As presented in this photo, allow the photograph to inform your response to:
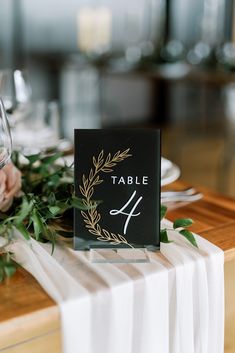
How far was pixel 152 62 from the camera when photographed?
12.6 ft

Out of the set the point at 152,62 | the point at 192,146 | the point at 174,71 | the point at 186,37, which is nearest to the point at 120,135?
the point at 192,146

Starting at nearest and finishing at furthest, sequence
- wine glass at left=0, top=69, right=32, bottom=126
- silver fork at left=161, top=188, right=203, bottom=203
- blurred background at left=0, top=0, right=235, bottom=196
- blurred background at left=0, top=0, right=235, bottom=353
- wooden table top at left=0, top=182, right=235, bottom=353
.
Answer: wooden table top at left=0, top=182, right=235, bottom=353 < silver fork at left=161, top=188, right=203, bottom=203 < wine glass at left=0, top=69, right=32, bottom=126 < blurred background at left=0, top=0, right=235, bottom=353 < blurred background at left=0, top=0, right=235, bottom=196

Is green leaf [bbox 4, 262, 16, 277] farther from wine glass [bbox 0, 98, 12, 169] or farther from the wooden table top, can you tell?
wine glass [bbox 0, 98, 12, 169]

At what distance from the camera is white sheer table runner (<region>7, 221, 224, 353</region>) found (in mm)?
632

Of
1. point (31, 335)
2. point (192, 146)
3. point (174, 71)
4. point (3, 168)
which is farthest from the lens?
point (174, 71)

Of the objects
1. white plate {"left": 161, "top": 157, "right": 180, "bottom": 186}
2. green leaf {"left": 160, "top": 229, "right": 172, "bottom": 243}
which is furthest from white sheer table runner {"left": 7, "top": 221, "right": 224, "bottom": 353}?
white plate {"left": 161, "top": 157, "right": 180, "bottom": 186}

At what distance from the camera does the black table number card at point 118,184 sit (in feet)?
2.37

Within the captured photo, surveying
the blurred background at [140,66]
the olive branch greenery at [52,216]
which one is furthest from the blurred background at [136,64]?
the olive branch greenery at [52,216]

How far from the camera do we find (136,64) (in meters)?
3.79

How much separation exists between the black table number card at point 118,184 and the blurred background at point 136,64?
229 centimetres

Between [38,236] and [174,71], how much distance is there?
292 cm

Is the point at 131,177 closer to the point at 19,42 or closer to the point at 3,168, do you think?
the point at 3,168

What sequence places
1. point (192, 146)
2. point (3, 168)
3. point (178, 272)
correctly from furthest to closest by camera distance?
1. point (192, 146)
2. point (3, 168)
3. point (178, 272)

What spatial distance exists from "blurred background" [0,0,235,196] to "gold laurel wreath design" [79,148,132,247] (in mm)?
2299
